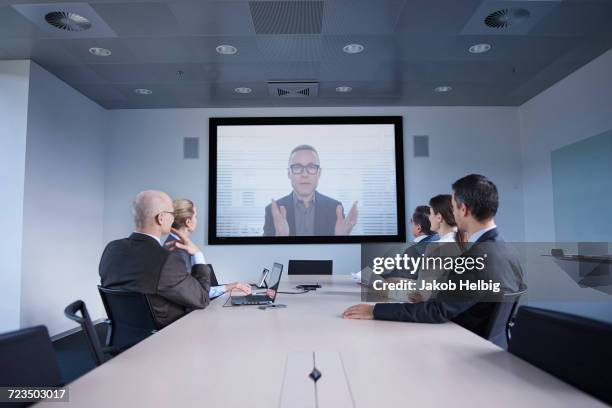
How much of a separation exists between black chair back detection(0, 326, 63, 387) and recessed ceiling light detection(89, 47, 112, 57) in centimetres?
383

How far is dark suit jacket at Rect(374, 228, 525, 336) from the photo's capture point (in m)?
1.62

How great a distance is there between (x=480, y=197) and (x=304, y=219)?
4.07 meters

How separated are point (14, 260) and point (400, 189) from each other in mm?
4881

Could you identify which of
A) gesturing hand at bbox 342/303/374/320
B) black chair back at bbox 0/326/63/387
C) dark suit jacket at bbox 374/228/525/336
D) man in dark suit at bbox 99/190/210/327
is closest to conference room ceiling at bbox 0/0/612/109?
man in dark suit at bbox 99/190/210/327

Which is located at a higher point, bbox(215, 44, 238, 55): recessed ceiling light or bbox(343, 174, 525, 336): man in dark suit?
bbox(215, 44, 238, 55): recessed ceiling light

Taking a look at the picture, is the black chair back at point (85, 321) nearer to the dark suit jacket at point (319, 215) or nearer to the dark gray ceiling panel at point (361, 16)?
the dark gray ceiling panel at point (361, 16)

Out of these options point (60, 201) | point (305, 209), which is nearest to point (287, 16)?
point (305, 209)

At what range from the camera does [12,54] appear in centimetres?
409

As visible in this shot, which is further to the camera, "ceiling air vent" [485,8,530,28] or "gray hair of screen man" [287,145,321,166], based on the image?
"gray hair of screen man" [287,145,321,166]

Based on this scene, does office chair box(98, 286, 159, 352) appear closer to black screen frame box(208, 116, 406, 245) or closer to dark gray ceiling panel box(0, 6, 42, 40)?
dark gray ceiling panel box(0, 6, 42, 40)

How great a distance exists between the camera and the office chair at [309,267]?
439 centimetres

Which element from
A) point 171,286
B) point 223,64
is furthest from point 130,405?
point 223,64

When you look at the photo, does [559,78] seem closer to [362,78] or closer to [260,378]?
[362,78]

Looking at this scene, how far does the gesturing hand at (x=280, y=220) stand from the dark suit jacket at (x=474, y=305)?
13.5 ft
